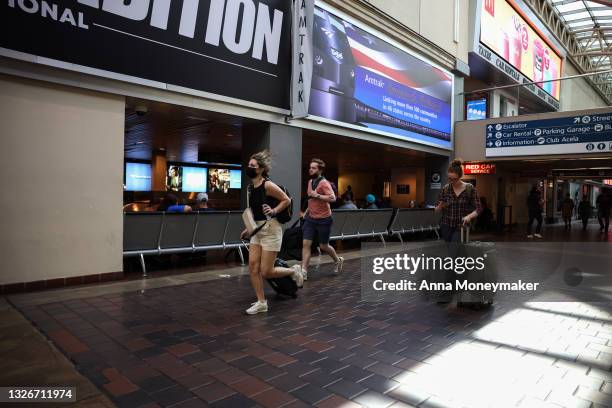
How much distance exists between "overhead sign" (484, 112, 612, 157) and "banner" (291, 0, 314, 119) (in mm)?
8198

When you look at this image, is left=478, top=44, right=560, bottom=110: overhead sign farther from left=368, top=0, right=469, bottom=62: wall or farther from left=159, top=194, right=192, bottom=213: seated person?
left=159, top=194, right=192, bottom=213: seated person

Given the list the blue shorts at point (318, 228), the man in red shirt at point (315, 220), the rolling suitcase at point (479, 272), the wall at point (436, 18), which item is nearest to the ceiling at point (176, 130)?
the man in red shirt at point (315, 220)

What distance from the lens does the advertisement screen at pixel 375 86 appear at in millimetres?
9586

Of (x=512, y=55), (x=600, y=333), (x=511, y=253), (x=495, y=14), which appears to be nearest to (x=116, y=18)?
(x=600, y=333)

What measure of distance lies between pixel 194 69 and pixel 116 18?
1416 millimetres

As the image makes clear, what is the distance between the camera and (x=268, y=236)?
14.8 feet

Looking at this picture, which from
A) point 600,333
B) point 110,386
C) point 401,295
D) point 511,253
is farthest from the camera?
point 511,253

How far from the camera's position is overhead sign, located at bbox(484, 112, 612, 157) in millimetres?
12016

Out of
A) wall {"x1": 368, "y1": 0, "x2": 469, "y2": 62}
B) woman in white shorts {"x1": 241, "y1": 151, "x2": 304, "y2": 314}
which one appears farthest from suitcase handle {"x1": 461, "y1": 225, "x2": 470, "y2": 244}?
wall {"x1": 368, "y1": 0, "x2": 469, "y2": 62}

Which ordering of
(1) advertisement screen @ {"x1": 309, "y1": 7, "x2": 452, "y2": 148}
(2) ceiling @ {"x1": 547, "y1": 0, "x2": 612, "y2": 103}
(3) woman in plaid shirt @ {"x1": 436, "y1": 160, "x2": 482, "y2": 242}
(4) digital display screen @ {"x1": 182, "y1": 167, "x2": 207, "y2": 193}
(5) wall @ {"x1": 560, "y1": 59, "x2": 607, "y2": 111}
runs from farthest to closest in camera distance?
(2) ceiling @ {"x1": 547, "y1": 0, "x2": 612, "y2": 103} < (4) digital display screen @ {"x1": 182, "y1": 167, "x2": 207, "y2": 193} < (5) wall @ {"x1": 560, "y1": 59, "x2": 607, "y2": 111} < (1) advertisement screen @ {"x1": 309, "y1": 7, "x2": 452, "y2": 148} < (3) woman in plaid shirt @ {"x1": 436, "y1": 160, "x2": 482, "y2": 242}

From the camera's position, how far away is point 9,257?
514cm

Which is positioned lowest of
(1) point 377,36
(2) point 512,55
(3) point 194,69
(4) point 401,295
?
(4) point 401,295

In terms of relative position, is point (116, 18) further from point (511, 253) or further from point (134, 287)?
point (511, 253)

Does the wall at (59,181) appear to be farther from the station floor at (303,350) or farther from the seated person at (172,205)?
the seated person at (172,205)
